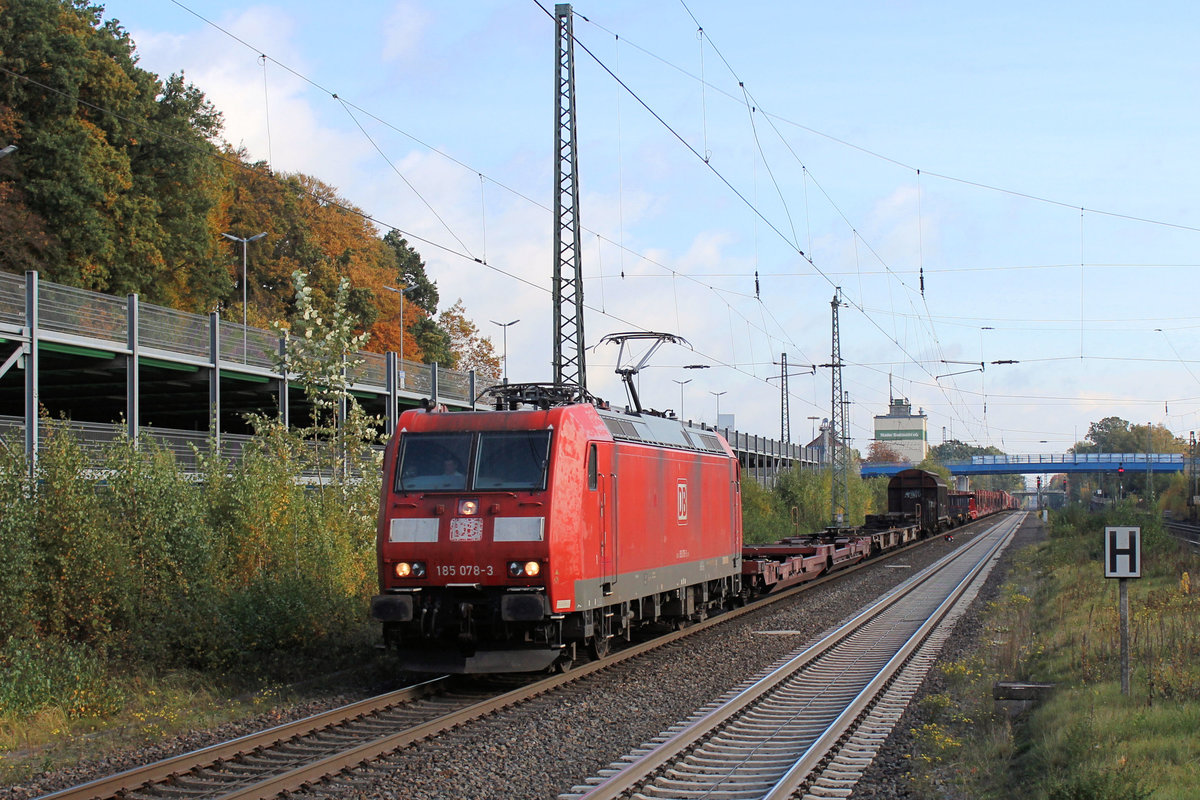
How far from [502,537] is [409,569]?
3.90 feet

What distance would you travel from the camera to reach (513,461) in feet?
43.0

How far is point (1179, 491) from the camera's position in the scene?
8338 cm

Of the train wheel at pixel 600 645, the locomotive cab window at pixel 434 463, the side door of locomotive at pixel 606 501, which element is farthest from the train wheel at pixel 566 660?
the locomotive cab window at pixel 434 463

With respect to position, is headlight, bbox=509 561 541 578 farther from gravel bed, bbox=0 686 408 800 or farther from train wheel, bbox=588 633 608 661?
train wheel, bbox=588 633 608 661

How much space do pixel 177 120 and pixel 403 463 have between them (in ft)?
125

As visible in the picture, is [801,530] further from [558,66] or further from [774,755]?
[774,755]

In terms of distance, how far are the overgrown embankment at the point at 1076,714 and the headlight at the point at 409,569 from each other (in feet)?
18.7

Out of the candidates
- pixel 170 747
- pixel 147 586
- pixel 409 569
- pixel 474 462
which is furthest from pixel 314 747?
pixel 147 586

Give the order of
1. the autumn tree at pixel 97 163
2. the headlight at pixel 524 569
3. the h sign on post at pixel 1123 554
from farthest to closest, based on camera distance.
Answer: the autumn tree at pixel 97 163, the headlight at pixel 524 569, the h sign on post at pixel 1123 554

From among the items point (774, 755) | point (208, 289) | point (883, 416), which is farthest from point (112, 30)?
point (883, 416)

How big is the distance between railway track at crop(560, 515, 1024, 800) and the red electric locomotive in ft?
7.22

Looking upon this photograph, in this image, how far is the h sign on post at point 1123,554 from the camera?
452 inches

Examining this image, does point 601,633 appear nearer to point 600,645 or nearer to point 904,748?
point 600,645

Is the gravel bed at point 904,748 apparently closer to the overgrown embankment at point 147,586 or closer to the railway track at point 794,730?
the railway track at point 794,730
